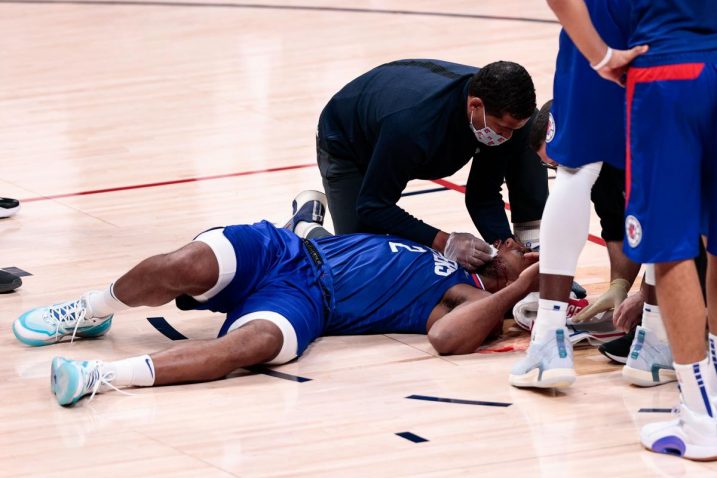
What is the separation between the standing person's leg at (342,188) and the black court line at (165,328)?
949 mm

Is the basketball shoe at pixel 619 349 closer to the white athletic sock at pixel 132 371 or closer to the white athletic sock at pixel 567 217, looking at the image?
the white athletic sock at pixel 567 217

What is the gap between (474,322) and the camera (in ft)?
16.3

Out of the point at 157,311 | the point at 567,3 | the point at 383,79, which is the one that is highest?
the point at 567,3

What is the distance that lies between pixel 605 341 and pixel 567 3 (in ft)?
4.94

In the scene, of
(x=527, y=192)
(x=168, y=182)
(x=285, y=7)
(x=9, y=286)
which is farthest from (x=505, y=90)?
(x=285, y=7)

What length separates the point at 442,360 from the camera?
4.97 meters

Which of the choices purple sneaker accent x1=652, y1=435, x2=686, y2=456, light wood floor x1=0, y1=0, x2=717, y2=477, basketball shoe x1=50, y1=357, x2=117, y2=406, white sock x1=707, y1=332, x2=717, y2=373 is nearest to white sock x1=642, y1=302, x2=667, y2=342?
light wood floor x1=0, y1=0, x2=717, y2=477

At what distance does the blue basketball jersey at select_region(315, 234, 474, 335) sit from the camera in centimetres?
518

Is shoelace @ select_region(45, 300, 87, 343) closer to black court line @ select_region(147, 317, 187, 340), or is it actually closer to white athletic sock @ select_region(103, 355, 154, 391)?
black court line @ select_region(147, 317, 187, 340)

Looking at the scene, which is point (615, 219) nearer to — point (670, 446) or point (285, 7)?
point (670, 446)

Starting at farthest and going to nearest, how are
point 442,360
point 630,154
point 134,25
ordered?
1. point 134,25
2. point 442,360
3. point 630,154

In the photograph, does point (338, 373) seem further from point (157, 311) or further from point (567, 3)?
point (567, 3)

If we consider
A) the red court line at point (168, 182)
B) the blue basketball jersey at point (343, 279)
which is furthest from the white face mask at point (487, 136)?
the red court line at point (168, 182)

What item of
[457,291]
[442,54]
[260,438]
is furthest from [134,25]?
[260,438]
